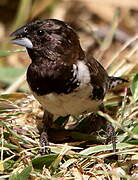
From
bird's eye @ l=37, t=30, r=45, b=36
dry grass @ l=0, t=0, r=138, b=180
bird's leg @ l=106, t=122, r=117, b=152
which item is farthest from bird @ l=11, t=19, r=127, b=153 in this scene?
bird's leg @ l=106, t=122, r=117, b=152

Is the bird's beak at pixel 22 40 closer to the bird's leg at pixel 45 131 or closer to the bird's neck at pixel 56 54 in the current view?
the bird's neck at pixel 56 54

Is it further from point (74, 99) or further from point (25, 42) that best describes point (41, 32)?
point (74, 99)

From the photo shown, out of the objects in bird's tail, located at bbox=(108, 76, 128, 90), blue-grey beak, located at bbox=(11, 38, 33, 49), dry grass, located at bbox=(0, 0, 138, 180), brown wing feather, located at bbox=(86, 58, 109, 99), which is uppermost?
blue-grey beak, located at bbox=(11, 38, 33, 49)

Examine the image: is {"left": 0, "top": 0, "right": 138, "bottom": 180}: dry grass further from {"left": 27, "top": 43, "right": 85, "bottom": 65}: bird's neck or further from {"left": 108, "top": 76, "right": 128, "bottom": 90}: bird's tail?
{"left": 27, "top": 43, "right": 85, "bottom": 65}: bird's neck

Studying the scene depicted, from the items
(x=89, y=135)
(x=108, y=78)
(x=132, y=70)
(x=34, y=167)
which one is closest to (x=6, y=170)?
(x=34, y=167)

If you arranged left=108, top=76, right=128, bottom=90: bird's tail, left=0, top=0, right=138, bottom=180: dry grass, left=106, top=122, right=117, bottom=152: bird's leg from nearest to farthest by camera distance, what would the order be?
left=0, top=0, right=138, bottom=180: dry grass → left=106, top=122, right=117, bottom=152: bird's leg → left=108, top=76, right=128, bottom=90: bird's tail

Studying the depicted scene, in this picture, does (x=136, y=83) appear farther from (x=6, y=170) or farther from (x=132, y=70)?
(x=6, y=170)

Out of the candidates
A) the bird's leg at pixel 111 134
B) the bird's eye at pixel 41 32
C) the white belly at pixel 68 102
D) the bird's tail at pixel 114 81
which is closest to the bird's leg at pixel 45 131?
the white belly at pixel 68 102
